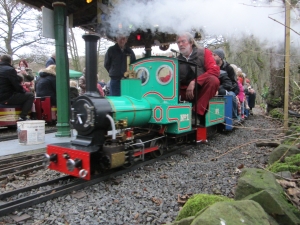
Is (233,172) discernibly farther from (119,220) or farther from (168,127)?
(119,220)

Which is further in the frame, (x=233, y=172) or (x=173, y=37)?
(x=173, y=37)

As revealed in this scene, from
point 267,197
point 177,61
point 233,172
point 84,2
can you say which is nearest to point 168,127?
point 177,61

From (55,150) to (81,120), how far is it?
48 cm

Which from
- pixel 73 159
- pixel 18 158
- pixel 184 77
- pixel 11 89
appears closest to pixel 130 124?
pixel 73 159

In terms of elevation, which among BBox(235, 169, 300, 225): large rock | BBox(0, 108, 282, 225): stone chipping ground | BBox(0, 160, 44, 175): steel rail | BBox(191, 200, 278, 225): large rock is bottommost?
BBox(0, 108, 282, 225): stone chipping ground

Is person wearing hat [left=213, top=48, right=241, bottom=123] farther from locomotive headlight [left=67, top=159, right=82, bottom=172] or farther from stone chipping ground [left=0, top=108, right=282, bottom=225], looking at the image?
locomotive headlight [left=67, top=159, right=82, bottom=172]

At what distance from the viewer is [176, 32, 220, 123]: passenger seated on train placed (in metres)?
5.03

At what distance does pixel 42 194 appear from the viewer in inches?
108

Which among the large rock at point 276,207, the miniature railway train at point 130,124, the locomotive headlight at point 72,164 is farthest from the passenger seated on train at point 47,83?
the large rock at point 276,207

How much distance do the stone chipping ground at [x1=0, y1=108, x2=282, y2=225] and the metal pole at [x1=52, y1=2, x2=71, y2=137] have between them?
248cm

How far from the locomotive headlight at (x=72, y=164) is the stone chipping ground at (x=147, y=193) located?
0.92ft

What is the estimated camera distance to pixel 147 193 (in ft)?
A: 9.23

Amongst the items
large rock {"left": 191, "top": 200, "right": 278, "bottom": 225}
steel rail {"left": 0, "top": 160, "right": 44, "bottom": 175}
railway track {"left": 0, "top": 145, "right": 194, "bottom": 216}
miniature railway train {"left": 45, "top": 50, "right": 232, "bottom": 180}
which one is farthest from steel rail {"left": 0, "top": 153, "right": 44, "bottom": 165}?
large rock {"left": 191, "top": 200, "right": 278, "bottom": 225}

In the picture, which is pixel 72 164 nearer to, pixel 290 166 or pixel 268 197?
pixel 268 197
